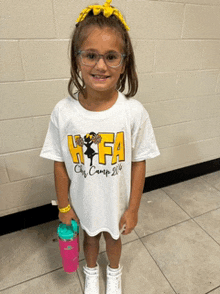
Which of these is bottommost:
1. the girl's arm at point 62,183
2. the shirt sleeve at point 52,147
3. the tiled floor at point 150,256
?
the tiled floor at point 150,256

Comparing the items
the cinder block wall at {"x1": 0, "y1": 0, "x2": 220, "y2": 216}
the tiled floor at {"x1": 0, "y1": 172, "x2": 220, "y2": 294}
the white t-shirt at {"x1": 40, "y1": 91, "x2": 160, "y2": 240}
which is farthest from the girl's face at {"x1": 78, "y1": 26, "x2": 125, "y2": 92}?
the tiled floor at {"x1": 0, "y1": 172, "x2": 220, "y2": 294}

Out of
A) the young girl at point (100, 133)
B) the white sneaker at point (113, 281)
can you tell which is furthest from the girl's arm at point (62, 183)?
the white sneaker at point (113, 281)

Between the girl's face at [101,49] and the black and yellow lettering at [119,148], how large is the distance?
7.1 inches

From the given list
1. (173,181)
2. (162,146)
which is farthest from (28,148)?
(173,181)

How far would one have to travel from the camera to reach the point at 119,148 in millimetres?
806

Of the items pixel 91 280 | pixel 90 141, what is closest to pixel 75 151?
pixel 90 141

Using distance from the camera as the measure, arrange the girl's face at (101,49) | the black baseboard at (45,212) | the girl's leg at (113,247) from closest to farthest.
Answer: the girl's face at (101,49), the girl's leg at (113,247), the black baseboard at (45,212)

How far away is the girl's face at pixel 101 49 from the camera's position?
2.20 feet

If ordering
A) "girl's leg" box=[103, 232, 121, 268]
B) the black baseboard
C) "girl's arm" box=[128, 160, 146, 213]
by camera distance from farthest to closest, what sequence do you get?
the black baseboard, "girl's leg" box=[103, 232, 121, 268], "girl's arm" box=[128, 160, 146, 213]

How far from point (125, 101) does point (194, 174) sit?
4.93 feet

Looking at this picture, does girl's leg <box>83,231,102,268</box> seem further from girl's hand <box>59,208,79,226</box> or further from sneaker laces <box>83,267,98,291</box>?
girl's hand <box>59,208,79,226</box>

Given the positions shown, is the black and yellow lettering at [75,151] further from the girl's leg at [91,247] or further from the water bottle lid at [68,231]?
the girl's leg at [91,247]

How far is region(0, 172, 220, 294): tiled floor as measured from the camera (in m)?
1.14

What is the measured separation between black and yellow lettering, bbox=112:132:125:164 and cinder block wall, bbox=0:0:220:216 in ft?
2.04
